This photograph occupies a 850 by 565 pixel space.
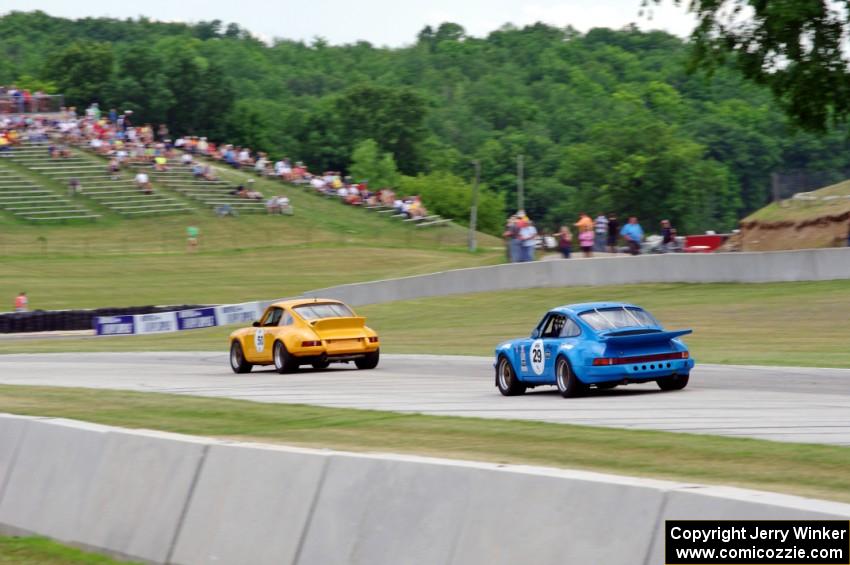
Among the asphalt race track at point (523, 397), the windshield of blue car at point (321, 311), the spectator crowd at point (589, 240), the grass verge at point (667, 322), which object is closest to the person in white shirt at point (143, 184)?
the grass verge at point (667, 322)

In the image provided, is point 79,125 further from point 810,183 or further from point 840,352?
point 840,352

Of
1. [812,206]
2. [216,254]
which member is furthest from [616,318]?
[216,254]

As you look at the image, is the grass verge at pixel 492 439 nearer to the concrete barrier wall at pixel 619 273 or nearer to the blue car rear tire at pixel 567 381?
the blue car rear tire at pixel 567 381

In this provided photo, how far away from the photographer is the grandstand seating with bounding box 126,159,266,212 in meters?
72.8

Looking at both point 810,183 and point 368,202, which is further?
point 368,202

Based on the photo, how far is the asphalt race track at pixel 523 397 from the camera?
1208cm

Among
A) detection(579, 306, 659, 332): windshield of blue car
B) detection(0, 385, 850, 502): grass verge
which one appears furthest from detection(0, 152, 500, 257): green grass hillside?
detection(579, 306, 659, 332): windshield of blue car

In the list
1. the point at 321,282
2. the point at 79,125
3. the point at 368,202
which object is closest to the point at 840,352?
the point at 321,282

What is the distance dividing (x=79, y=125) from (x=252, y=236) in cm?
1646

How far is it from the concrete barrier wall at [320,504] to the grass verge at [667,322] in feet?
42.4

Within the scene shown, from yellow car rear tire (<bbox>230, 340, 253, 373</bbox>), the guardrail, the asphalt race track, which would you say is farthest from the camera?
the guardrail

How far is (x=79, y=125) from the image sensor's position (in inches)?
3086

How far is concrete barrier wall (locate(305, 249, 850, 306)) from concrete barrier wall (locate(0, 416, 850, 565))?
27165 mm

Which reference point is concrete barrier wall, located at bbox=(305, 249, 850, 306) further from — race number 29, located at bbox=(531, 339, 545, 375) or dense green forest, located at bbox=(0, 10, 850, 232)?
dense green forest, located at bbox=(0, 10, 850, 232)
